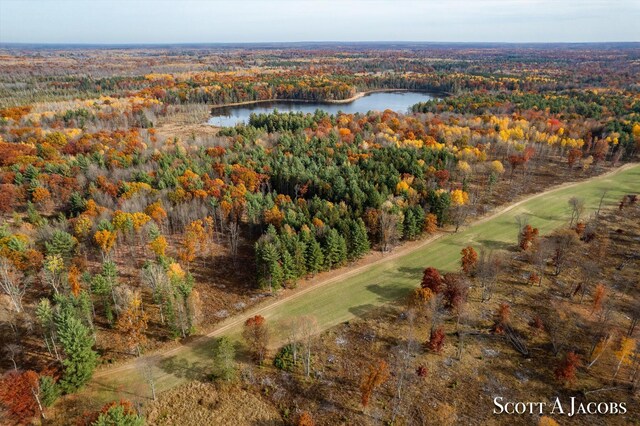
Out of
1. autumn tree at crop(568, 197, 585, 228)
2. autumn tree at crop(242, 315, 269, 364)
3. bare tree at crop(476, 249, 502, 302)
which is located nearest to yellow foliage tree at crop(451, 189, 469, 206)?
bare tree at crop(476, 249, 502, 302)

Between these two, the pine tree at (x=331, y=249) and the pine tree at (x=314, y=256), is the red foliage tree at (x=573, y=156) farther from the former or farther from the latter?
the pine tree at (x=314, y=256)

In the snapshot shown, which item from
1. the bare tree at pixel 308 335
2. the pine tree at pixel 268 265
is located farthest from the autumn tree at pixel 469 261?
the pine tree at pixel 268 265

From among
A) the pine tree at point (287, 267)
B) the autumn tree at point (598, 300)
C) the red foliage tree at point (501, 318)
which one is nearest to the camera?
the red foliage tree at point (501, 318)

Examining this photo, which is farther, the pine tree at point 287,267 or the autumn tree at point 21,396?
the pine tree at point 287,267

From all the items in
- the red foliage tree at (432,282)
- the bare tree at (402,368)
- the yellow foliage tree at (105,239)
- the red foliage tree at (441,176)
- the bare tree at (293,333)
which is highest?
the red foliage tree at (441,176)

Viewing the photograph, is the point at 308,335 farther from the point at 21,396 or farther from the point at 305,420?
the point at 21,396

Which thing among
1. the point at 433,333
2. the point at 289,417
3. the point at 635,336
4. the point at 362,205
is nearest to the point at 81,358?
the point at 289,417

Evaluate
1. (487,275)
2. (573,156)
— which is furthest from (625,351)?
(573,156)
